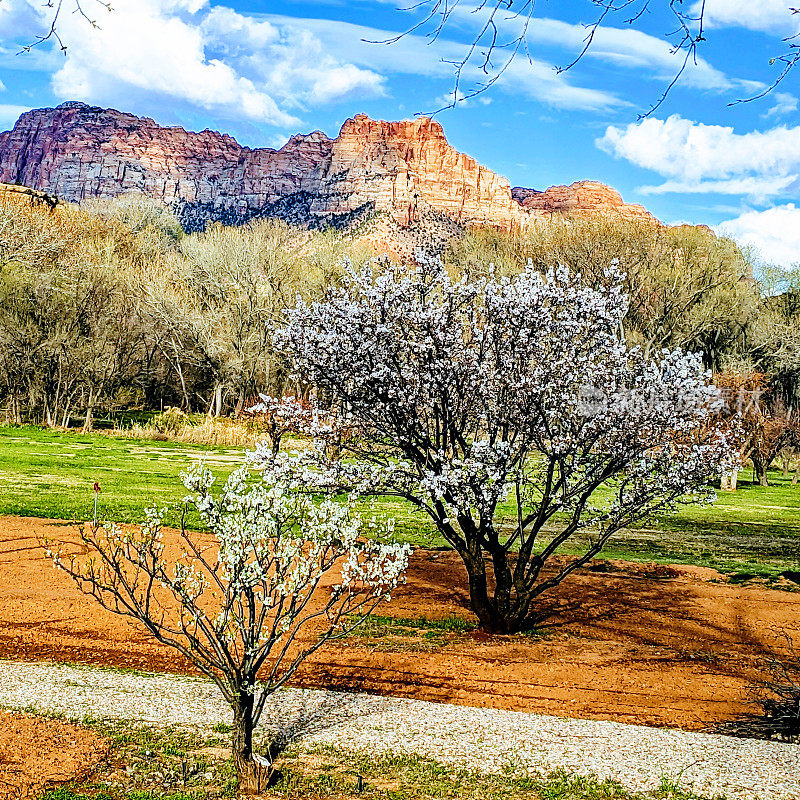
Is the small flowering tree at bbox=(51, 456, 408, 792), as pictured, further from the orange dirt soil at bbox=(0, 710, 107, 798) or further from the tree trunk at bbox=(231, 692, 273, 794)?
the orange dirt soil at bbox=(0, 710, 107, 798)

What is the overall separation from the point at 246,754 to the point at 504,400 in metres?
5.00

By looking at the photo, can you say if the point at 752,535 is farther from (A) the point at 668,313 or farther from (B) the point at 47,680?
(A) the point at 668,313

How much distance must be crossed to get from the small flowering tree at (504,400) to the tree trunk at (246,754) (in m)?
3.66

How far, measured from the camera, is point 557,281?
33.8 feet

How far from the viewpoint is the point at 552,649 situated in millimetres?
8797

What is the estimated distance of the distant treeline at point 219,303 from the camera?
3531 cm

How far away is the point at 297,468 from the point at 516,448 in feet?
8.48

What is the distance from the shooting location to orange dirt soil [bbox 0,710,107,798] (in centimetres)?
498

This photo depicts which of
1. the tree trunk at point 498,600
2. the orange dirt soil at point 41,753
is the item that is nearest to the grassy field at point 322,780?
the orange dirt soil at point 41,753

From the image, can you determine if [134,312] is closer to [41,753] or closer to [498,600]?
[498,600]

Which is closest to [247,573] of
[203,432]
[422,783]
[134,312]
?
[422,783]

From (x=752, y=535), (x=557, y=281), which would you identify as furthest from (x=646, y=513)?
(x=752, y=535)

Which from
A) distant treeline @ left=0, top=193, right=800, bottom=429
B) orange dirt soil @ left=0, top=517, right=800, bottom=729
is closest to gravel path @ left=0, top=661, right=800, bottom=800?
orange dirt soil @ left=0, top=517, right=800, bottom=729

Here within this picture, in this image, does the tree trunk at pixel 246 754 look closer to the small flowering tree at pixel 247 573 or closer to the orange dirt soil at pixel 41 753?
the small flowering tree at pixel 247 573
